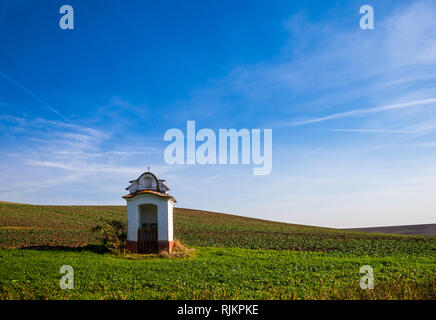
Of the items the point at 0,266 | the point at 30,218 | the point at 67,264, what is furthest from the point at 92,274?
the point at 30,218

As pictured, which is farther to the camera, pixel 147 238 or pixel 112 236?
pixel 147 238

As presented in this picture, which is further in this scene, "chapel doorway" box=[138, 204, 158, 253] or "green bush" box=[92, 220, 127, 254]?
"chapel doorway" box=[138, 204, 158, 253]

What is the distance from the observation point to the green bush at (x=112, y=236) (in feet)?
70.6

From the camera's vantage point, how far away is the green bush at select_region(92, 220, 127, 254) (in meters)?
21.5

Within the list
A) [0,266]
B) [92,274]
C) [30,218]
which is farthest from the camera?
[30,218]

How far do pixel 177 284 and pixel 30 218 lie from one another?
46.1 m

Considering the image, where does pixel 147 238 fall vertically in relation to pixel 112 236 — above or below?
below

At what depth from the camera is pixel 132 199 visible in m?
23.0

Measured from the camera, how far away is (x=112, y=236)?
22109mm

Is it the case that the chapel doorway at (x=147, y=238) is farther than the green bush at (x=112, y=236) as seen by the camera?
Yes
